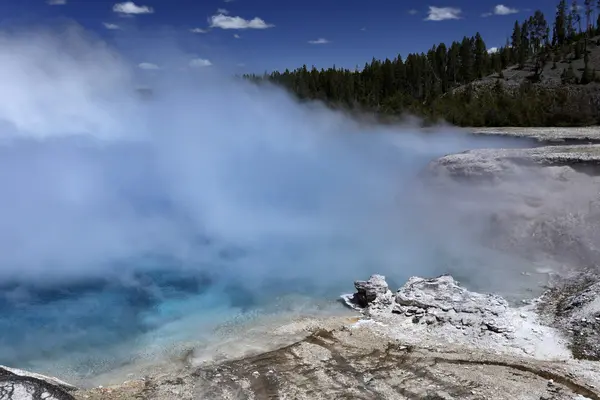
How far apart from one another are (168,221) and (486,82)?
97.0 feet

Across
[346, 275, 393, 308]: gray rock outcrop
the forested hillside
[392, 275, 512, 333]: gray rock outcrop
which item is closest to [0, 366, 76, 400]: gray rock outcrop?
[346, 275, 393, 308]: gray rock outcrop

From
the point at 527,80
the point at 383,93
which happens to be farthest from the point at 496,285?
the point at 383,93

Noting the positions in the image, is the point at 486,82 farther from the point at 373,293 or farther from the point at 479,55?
the point at 373,293

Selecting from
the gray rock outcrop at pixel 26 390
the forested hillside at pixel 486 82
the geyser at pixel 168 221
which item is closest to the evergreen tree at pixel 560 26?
the forested hillside at pixel 486 82

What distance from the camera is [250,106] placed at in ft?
63.9

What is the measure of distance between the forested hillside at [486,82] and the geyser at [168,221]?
7.69 metres

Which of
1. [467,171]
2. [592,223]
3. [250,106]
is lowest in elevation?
[592,223]

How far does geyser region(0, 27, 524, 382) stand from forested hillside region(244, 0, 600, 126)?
7690 millimetres

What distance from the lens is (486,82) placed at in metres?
34.7

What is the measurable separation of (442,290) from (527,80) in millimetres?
29905

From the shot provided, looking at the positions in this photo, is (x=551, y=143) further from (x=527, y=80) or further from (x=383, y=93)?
(x=383, y=93)

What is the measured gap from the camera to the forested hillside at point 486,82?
77.6 feet

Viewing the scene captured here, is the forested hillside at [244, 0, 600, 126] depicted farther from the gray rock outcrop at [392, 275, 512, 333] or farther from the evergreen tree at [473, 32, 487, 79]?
the gray rock outcrop at [392, 275, 512, 333]

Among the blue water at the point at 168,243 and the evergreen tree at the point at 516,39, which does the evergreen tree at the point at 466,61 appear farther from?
the blue water at the point at 168,243
